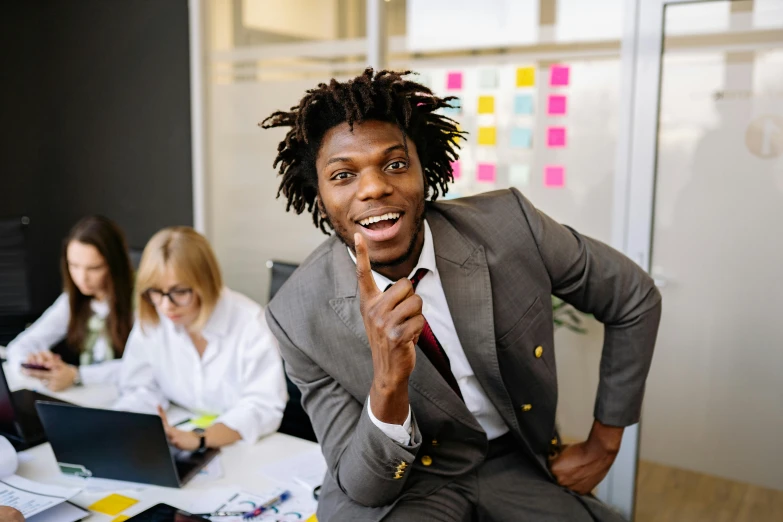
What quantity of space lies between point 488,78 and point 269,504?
217cm

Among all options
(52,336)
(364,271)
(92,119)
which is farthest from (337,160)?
(92,119)

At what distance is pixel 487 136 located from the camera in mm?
3189

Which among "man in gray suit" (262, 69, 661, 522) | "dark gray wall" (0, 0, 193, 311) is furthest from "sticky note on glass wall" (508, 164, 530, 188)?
"dark gray wall" (0, 0, 193, 311)

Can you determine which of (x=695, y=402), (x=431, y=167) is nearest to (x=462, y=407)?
(x=431, y=167)

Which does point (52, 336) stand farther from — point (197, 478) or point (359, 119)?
point (359, 119)

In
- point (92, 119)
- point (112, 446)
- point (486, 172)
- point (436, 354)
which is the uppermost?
point (92, 119)

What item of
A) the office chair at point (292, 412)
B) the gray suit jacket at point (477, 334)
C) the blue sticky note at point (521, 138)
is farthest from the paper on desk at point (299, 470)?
the blue sticky note at point (521, 138)

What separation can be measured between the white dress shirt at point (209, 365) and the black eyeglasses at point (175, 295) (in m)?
0.10

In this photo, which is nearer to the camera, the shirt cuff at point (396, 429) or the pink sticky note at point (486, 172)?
the shirt cuff at point (396, 429)

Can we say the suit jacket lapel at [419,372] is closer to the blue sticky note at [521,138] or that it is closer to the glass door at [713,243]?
the glass door at [713,243]

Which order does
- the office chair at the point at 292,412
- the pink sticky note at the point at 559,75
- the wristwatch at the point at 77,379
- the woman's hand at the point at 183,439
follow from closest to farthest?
1. the woman's hand at the point at 183,439
2. the office chair at the point at 292,412
3. the wristwatch at the point at 77,379
4. the pink sticky note at the point at 559,75

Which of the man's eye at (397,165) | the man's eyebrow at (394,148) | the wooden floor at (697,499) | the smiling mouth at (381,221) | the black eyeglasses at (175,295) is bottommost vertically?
the wooden floor at (697,499)

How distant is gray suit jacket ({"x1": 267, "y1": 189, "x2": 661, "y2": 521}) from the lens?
1.55m

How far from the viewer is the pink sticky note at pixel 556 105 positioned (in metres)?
3.00
